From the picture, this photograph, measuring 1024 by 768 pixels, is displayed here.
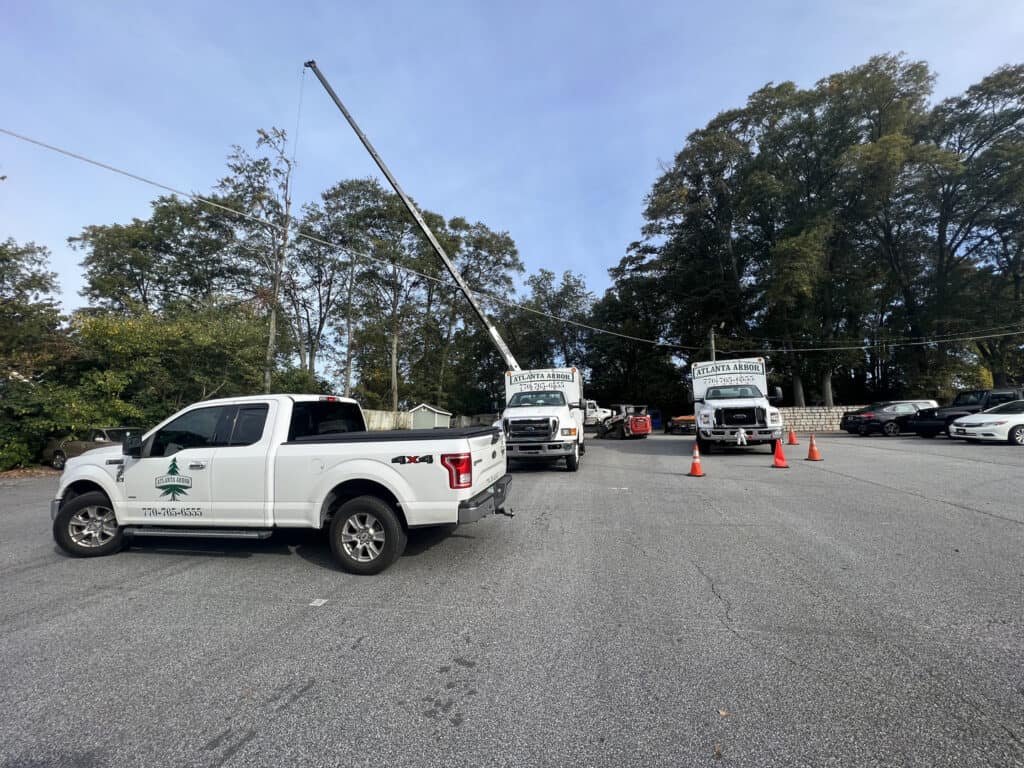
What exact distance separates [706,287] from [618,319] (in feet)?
37.2

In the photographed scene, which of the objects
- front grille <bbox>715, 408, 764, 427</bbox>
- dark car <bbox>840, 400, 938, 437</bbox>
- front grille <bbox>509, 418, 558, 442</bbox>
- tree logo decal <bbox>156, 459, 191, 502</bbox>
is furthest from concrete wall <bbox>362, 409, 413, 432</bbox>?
tree logo decal <bbox>156, 459, 191, 502</bbox>

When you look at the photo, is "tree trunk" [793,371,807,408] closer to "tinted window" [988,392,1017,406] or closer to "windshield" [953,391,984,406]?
"windshield" [953,391,984,406]

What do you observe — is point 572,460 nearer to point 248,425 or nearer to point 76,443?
point 248,425

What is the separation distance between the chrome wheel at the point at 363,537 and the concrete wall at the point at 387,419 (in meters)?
26.1

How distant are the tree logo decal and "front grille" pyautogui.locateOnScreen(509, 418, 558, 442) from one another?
→ 8.04 metres

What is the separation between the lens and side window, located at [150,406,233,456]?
210 inches

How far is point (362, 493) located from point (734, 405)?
Result: 504 inches

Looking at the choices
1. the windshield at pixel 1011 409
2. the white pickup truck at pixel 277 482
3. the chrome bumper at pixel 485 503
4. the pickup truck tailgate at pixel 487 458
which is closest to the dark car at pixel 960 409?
the windshield at pixel 1011 409

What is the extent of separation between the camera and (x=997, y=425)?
617 inches

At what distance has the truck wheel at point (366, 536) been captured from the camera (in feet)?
15.4

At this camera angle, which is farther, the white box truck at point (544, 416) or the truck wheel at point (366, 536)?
the white box truck at point (544, 416)

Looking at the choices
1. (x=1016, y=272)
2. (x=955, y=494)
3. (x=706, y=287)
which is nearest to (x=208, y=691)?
(x=955, y=494)

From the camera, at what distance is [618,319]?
48.0 metres

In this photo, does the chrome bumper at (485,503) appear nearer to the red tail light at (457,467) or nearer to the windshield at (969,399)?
the red tail light at (457,467)
